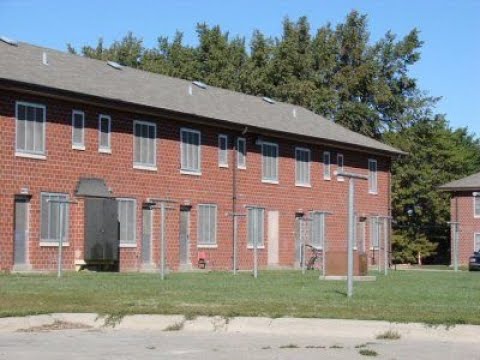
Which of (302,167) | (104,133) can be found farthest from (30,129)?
(302,167)

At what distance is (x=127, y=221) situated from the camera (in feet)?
126

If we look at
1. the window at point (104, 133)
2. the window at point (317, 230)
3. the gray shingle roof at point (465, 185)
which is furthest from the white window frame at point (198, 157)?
the gray shingle roof at point (465, 185)

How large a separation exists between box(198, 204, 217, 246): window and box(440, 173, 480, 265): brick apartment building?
33239 mm

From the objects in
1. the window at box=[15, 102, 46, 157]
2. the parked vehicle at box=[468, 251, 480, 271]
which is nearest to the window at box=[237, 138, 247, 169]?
the window at box=[15, 102, 46, 157]

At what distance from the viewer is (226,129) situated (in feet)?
143

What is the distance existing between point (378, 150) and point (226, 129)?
12.9 meters

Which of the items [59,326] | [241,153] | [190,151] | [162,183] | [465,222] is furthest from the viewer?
[465,222]

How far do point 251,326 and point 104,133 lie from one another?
22.8 meters

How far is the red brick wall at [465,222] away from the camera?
237ft

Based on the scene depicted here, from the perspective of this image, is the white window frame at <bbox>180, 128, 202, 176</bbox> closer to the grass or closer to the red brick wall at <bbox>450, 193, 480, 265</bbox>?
the grass

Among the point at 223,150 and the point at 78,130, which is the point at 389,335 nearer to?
the point at 78,130

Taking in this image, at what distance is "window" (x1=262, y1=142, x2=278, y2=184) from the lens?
151 ft

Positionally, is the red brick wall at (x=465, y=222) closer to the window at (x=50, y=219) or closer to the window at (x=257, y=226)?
the window at (x=257, y=226)

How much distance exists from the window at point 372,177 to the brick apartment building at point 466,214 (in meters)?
18.3
